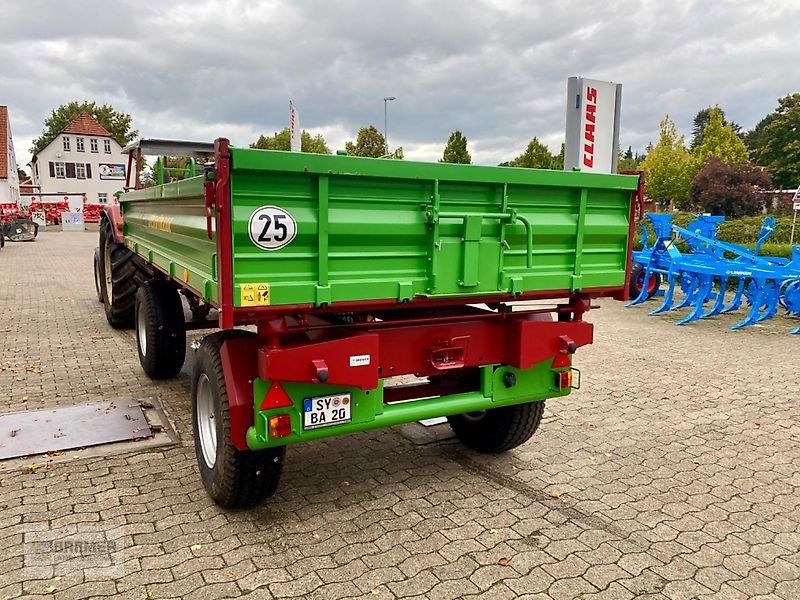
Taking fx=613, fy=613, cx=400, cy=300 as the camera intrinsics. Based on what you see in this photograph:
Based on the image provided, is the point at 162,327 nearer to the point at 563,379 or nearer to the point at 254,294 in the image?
the point at 254,294

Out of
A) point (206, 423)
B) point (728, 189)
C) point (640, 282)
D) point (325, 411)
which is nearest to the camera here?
point (325, 411)

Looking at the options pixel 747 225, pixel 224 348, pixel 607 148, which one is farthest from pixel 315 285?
pixel 747 225

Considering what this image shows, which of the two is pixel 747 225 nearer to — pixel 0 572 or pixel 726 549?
pixel 726 549

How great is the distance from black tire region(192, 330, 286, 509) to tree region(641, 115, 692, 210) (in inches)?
1395

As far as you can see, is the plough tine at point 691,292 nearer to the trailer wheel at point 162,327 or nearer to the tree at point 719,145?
the trailer wheel at point 162,327

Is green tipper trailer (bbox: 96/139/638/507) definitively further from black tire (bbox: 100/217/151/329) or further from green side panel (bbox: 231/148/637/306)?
black tire (bbox: 100/217/151/329)

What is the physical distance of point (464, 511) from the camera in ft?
11.5

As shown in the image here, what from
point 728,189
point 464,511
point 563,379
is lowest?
point 464,511

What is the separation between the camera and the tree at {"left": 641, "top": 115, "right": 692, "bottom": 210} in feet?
115

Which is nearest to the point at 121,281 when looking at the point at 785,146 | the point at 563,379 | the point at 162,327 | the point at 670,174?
the point at 162,327

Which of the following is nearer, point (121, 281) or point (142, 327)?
point (142, 327)

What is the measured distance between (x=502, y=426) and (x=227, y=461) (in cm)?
192

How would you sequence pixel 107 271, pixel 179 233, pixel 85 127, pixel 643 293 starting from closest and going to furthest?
1. pixel 179 233
2. pixel 107 271
3. pixel 643 293
4. pixel 85 127

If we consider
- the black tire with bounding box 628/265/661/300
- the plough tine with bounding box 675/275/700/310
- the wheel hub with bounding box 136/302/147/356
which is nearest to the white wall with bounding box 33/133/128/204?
the black tire with bounding box 628/265/661/300
